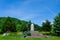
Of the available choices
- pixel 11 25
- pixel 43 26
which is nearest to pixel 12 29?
pixel 11 25

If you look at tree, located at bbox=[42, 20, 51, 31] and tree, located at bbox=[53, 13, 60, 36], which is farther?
tree, located at bbox=[42, 20, 51, 31]

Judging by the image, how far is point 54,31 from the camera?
174ft

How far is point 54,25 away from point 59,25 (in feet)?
4.82

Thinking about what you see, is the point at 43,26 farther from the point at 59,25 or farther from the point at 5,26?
the point at 59,25

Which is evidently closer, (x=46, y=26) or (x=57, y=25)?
(x=57, y=25)

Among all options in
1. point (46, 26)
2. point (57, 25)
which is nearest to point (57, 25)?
point (57, 25)

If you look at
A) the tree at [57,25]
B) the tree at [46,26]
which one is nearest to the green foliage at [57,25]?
the tree at [57,25]

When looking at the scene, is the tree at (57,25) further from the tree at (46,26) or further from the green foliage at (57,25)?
the tree at (46,26)

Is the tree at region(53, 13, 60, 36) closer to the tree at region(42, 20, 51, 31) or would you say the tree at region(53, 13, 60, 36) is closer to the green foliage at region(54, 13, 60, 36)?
the green foliage at region(54, 13, 60, 36)

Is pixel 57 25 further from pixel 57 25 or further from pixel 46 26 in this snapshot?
pixel 46 26

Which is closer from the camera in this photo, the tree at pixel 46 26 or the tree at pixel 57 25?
the tree at pixel 57 25

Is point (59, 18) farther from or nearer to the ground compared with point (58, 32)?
farther from the ground

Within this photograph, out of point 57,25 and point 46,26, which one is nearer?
point 57,25

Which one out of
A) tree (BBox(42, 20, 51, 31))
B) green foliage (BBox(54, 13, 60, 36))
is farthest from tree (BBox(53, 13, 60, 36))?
tree (BBox(42, 20, 51, 31))
